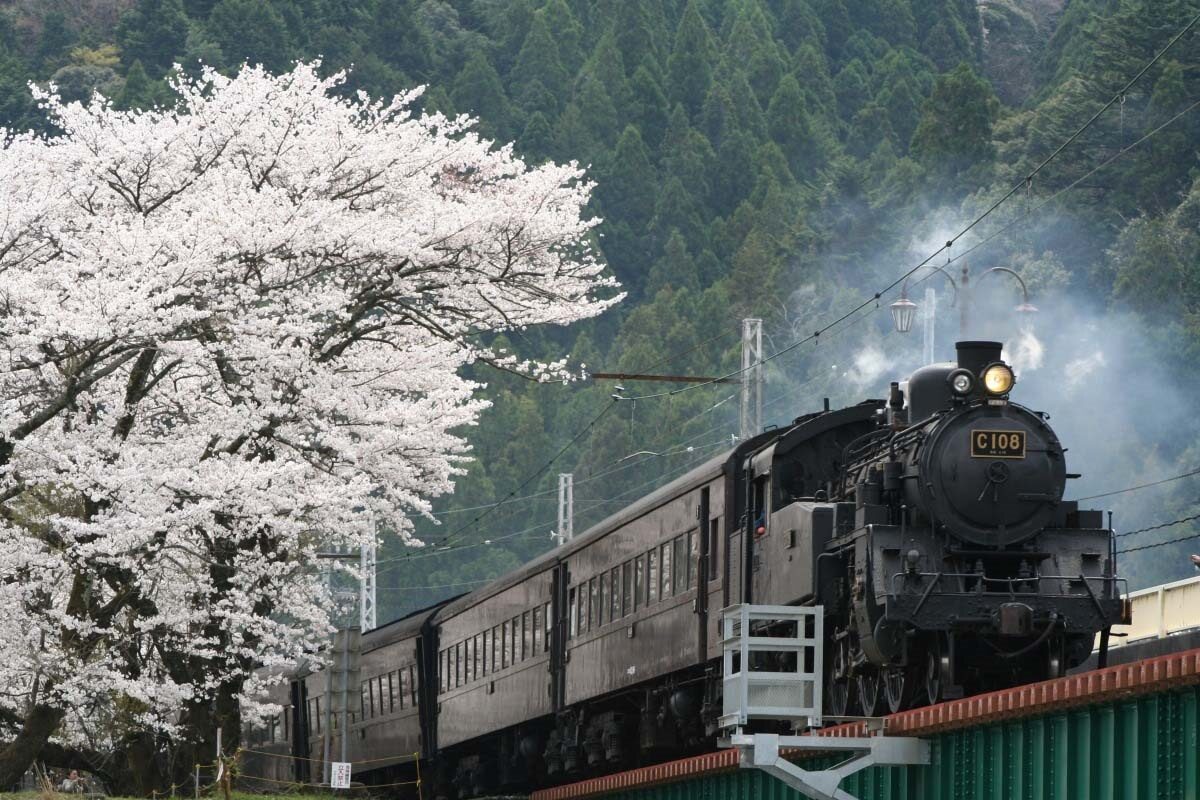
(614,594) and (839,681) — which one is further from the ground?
(614,594)

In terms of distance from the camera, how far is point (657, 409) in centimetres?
9194

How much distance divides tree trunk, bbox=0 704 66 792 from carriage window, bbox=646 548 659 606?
7.68m

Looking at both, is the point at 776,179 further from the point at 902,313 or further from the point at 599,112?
the point at 902,313

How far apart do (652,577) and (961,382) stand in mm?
5078

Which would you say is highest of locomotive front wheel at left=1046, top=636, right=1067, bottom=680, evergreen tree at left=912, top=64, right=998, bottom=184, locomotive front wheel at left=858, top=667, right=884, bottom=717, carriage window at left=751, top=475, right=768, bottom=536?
evergreen tree at left=912, top=64, right=998, bottom=184

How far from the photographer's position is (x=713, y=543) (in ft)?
56.5

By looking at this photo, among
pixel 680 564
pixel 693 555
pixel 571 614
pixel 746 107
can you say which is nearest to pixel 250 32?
pixel 746 107

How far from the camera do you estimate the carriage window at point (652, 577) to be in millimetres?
18734

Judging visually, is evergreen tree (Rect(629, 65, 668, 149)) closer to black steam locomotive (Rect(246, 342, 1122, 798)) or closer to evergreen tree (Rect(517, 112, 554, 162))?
evergreen tree (Rect(517, 112, 554, 162))

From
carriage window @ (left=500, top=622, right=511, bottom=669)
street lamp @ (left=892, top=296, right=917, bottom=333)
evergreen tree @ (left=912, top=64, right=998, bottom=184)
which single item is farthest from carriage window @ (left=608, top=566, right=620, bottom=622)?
evergreen tree @ (left=912, top=64, right=998, bottom=184)

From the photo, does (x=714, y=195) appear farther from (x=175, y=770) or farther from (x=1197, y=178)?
(x=175, y=770)

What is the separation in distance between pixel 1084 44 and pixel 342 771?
8962cm

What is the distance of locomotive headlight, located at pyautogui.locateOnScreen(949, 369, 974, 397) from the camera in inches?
579

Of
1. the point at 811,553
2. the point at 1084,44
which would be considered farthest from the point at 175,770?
the point at 1084,44
